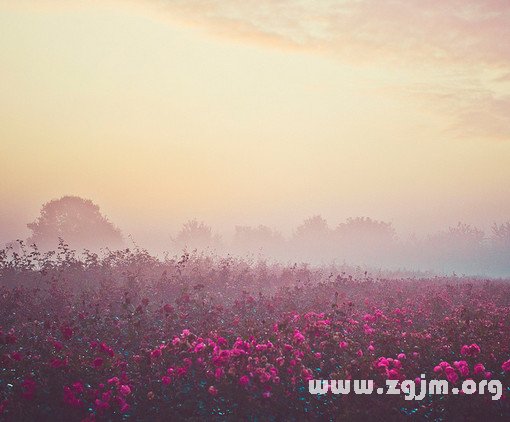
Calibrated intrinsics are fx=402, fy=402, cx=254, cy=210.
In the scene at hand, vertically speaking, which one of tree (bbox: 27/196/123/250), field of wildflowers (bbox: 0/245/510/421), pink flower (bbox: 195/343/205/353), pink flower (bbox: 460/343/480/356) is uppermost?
tree (bbox: 27/196/123/250)

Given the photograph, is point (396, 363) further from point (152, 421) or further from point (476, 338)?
point (152, 421)

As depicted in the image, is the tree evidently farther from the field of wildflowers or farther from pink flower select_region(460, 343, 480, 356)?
pink flower select_region(460, 343, 480, 356)

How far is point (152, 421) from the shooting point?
5.43 m

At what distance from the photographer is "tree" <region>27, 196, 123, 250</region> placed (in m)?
51.0

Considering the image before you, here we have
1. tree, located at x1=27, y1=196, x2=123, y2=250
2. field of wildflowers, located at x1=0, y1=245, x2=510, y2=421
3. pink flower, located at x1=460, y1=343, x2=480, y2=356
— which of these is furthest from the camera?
tree, located at x1=27, y1=196, x2=123, y2=250

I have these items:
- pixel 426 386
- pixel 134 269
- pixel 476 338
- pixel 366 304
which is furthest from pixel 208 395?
pixel 134 269

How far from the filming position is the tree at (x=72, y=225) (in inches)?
2007

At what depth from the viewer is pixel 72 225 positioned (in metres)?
52.3

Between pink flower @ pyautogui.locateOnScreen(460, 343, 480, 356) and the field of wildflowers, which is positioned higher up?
pink flower @ pyautogui.locateOnScreen(460, 343, 480, 356)

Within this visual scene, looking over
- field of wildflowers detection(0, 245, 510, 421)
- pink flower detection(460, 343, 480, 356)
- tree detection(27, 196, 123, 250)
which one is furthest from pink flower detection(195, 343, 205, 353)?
tree detection(27, 196, 123, 250)

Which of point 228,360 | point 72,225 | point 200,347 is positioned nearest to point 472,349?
point 228,360

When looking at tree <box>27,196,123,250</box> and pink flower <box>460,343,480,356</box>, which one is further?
tree <box>27,196,123,250</box>

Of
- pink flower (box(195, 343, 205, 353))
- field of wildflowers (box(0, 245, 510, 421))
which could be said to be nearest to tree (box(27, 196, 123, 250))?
field of wildflowers (box(0, 245, 510, 421))

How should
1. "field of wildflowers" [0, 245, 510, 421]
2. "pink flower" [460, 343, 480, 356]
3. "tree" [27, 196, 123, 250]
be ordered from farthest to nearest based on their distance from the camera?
"tree" [27, 196, 123, 250] < "pink flower" [460, 343, 480, 356] < "field of wildflowers" [0, 245, 510, 421]
